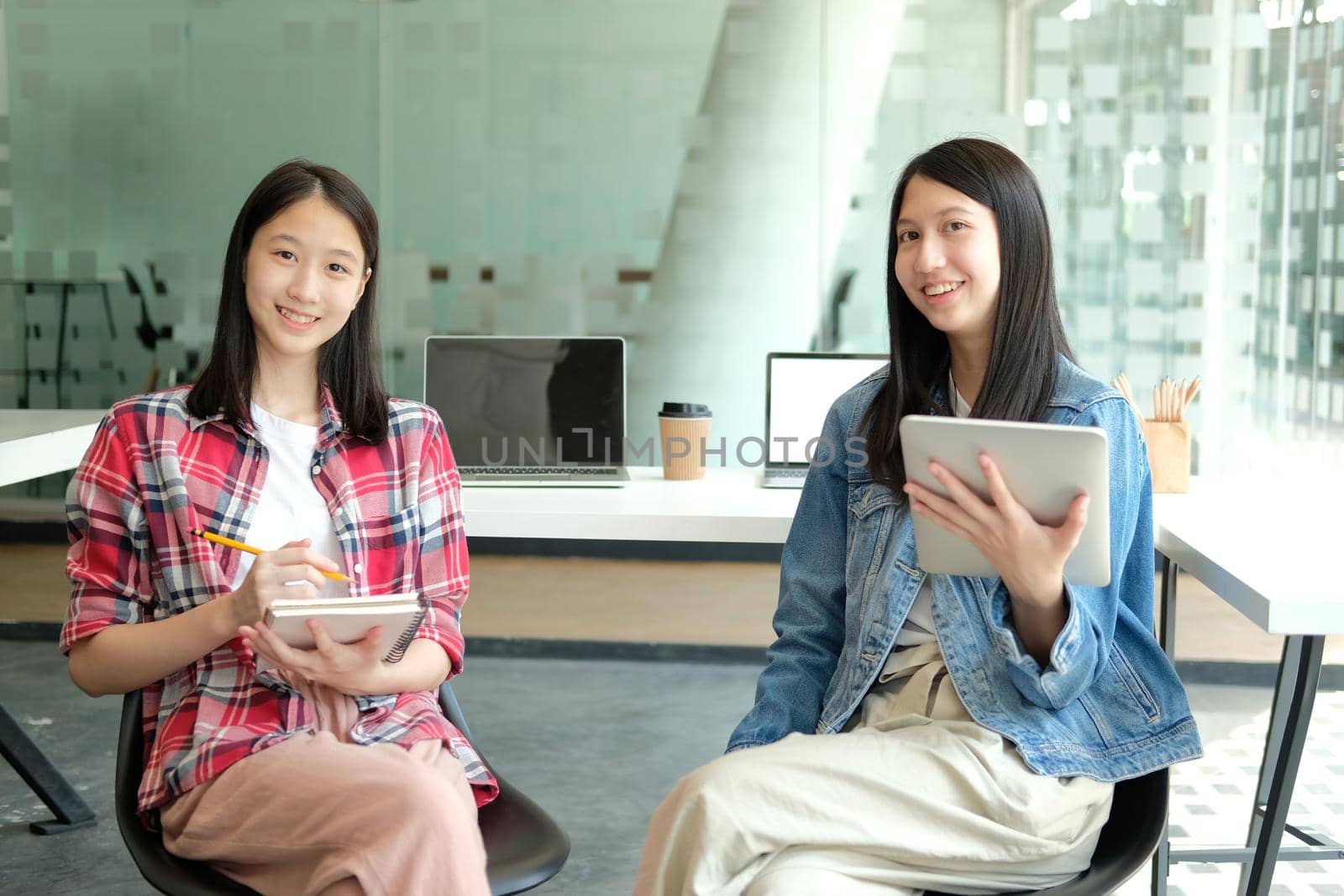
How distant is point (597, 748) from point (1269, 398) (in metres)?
2.25

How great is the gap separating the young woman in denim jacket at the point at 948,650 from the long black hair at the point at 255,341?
577 millimetres

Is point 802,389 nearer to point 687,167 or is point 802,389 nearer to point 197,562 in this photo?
point 687,167

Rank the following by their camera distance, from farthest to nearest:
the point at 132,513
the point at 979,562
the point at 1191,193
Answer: the point at 1191,193
the point at 132,513
the point at 979,562

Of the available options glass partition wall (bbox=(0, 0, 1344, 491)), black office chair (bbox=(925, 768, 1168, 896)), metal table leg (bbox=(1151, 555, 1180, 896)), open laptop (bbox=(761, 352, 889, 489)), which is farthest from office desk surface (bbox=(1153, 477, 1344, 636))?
glass partition wall (bbox=(0, 0, 1344, 491))

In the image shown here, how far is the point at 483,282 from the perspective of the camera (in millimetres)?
3924

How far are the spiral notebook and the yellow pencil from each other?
0.20ft

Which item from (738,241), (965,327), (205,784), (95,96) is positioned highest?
(95,96)

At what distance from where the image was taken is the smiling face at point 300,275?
1495mm

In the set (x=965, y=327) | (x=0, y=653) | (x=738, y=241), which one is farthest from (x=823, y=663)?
(x=0, y=653)

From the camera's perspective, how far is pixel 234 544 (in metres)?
1.33

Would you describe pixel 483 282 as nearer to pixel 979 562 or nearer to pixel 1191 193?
pixel 1191 193

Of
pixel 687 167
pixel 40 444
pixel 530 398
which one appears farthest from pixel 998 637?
pixel 687 167

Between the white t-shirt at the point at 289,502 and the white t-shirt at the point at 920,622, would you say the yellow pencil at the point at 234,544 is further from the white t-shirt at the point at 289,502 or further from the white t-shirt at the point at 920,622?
the white t-shirt at the point at 920,622

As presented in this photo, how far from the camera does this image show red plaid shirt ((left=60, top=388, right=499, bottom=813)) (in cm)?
140
